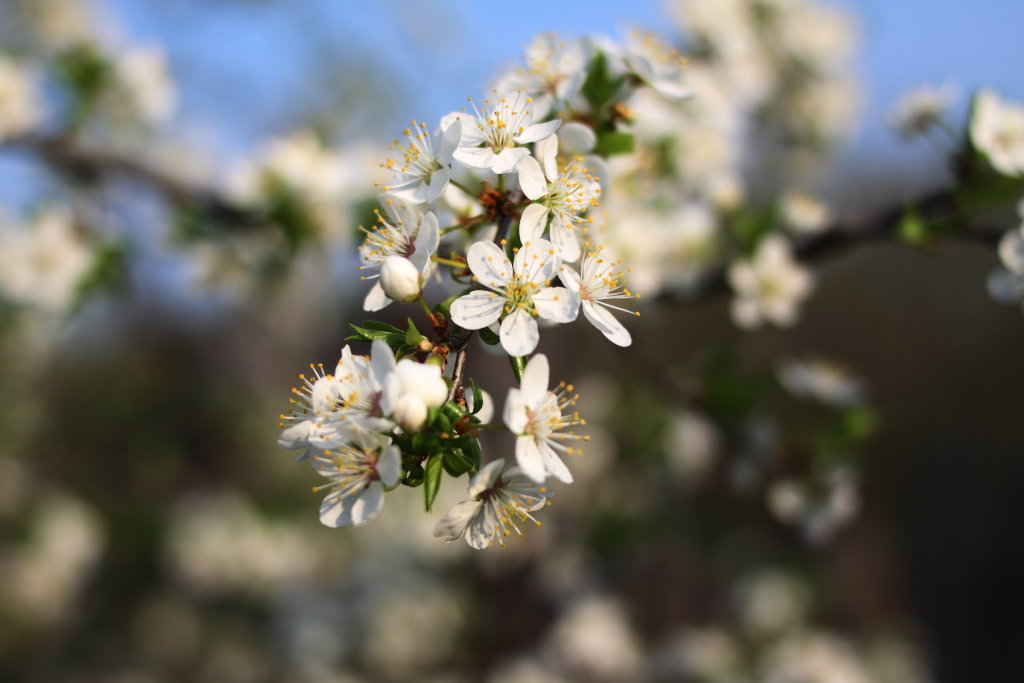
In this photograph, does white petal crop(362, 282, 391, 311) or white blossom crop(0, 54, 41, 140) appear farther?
white blossom crop(0, 54, 41, 140)

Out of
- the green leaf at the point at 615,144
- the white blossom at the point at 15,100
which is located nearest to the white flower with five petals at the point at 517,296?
the green leaf at the point at 615,144

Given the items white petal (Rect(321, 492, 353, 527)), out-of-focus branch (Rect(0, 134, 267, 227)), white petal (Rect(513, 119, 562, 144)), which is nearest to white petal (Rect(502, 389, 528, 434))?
white petal (Rect(321, 492, 353, 527))

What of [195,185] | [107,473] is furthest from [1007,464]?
[107,473]

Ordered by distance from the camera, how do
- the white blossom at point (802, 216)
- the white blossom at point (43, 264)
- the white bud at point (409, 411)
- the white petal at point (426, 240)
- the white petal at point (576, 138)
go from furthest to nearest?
the white blossom at point (43, 264) < the white blossom at point (802, 216) < the white petal at point (576, 138) < the white petal at point (426, 240) < the white bud at point (409, 411)

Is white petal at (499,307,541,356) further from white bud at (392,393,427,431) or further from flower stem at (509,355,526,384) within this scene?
white bud at (392,393,427,431)

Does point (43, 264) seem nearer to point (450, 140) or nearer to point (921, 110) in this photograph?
point (450, 140)

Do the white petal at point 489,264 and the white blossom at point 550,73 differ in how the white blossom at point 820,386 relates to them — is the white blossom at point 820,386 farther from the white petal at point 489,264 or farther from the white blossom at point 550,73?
the white petal at point 489,264
